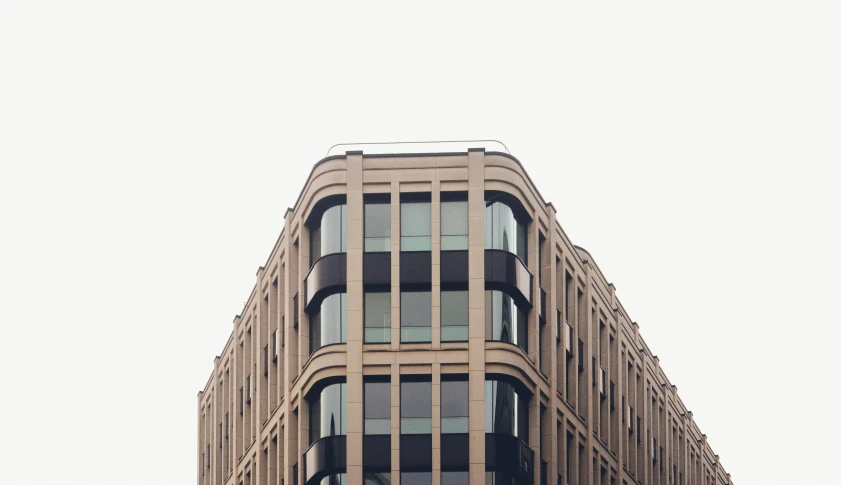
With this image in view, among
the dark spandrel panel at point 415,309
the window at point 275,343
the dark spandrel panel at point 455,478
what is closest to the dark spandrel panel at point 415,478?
the dark spandrel panel at point 455,478

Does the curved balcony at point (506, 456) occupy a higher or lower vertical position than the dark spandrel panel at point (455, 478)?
higher

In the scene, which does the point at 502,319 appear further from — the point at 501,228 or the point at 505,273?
the point at 501,228

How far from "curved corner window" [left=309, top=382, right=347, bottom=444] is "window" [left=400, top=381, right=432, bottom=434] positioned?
2387 millimetres

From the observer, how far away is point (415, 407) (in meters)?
60.8

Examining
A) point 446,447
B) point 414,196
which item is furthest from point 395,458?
point 414,196

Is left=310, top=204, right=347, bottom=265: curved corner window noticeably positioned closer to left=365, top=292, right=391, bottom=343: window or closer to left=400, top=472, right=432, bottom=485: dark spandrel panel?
left=365, top=292, right=391, bottom=343: window

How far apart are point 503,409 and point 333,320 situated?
7.85 metres

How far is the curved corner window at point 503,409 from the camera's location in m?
60.7

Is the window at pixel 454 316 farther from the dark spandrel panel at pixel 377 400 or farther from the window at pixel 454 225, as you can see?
the dark spandrel panel at pixel 377 400

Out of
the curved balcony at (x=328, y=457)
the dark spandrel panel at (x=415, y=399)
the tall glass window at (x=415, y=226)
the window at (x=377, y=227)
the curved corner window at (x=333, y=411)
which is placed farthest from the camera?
the window at (x=377, y=227)

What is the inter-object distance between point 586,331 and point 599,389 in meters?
4.27

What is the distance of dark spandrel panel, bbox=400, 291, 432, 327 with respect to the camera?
61.6m

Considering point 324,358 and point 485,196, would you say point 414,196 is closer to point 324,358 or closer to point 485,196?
point 485,196

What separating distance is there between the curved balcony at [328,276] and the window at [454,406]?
19.5ft
